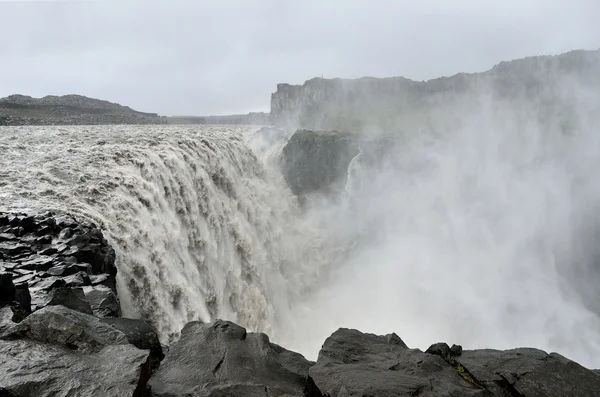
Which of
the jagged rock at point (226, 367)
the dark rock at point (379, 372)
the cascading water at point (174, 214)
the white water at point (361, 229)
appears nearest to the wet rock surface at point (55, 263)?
the cascading water at point (174, 214)

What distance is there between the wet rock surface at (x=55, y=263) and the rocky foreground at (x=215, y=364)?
0.06 m

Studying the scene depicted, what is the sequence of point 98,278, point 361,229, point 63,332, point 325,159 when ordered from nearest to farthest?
point 63,332 < point 98,278 < point 361,229 < point 325,159

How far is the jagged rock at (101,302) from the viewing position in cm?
858

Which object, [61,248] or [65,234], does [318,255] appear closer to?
[65,234]

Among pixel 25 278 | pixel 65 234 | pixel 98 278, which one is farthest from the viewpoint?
pixel 65 234

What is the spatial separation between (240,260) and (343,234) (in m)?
14.0

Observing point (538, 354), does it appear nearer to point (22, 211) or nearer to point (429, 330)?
point (22, 211)

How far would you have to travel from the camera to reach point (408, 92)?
77.8 metres

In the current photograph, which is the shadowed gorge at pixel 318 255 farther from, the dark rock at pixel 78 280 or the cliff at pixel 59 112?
the cliff at pixel 59 112

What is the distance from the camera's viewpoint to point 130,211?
15.8m

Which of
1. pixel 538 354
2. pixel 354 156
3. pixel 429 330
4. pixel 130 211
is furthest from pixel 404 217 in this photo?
pixel 538 354

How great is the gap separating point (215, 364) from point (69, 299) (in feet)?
10.8

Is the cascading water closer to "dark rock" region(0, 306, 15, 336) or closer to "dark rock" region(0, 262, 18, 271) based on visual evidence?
"dark rock" region(0, 262, 18, 271)

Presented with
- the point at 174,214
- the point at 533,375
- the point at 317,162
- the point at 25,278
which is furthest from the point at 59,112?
the point at 533,375
